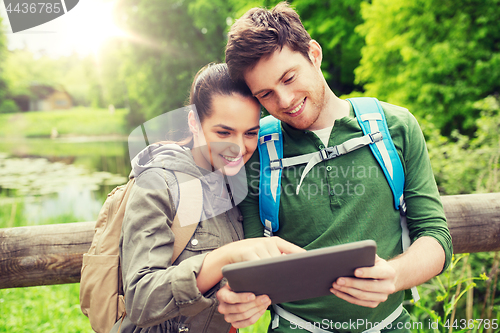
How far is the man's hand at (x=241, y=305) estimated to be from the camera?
38.9 inches

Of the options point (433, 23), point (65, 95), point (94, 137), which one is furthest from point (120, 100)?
point (433, 23)

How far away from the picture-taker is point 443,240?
4.46 feet

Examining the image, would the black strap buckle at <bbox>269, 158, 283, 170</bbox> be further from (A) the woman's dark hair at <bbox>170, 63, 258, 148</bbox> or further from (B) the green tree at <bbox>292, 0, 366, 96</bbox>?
(B) the green tree at <bbox>292, 0, 366, 96</bbox>

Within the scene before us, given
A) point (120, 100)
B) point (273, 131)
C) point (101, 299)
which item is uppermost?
point (273, 131)

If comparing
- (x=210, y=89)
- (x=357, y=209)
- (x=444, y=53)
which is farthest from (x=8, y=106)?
(x=357, y=209)

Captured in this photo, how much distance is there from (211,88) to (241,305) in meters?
0.95

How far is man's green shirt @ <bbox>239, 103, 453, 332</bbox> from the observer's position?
4.63 ft

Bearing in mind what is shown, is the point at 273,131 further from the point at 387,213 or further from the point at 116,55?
the point at 116,55

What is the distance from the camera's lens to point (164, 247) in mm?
1098

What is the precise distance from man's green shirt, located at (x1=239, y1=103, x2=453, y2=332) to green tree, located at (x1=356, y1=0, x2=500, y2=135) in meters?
5.23

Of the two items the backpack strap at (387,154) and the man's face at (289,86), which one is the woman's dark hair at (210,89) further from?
the backpack strap at (387,154)

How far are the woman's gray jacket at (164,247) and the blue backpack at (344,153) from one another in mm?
204

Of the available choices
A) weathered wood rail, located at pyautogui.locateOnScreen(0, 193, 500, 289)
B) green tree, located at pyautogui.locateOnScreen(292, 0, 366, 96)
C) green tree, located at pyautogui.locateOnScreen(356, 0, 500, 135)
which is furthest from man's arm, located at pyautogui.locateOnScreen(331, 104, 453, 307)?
green tree, located at pyautogui.locateOnScreen(292, 0, 366, 96)

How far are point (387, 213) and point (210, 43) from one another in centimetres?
1429
